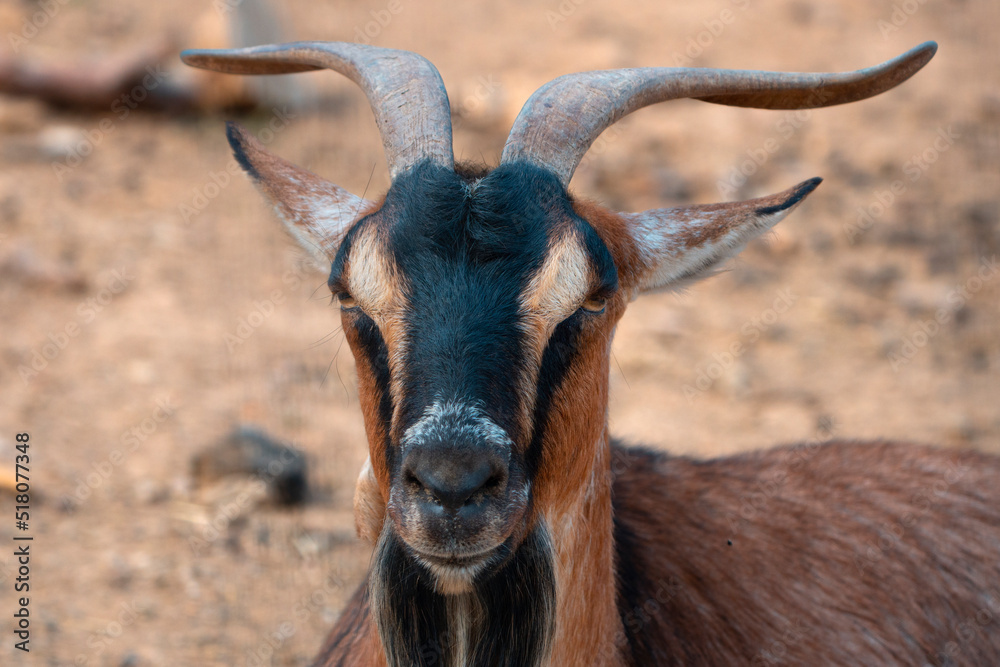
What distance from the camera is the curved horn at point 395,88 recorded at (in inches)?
128

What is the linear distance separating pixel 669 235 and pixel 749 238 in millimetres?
282

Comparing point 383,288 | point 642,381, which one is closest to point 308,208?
point 383,288

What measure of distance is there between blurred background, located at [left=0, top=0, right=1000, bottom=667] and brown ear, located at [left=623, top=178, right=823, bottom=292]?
2.22 ft

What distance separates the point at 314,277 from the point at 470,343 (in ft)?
18.1

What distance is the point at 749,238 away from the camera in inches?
135
